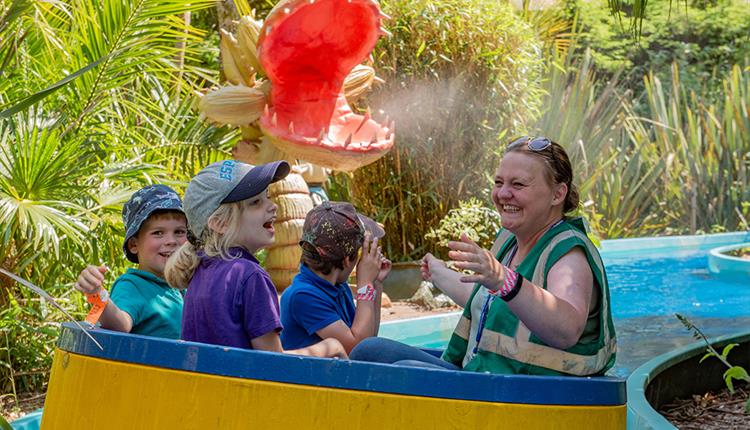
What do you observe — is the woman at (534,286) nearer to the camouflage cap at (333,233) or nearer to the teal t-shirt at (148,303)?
the camouflage cap at (333,233)

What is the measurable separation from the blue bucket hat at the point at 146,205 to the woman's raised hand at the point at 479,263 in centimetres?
126

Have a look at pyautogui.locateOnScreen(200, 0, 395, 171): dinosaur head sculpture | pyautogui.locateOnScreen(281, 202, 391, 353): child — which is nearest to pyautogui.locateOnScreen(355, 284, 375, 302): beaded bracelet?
pyautogui.locateOnScreen(281, 202, 391, 353): child

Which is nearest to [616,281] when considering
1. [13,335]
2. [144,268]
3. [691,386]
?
[691,386]

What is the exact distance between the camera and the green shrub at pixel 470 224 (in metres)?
8.33

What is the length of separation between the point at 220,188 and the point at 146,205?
674mm

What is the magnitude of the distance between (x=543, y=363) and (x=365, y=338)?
657mm

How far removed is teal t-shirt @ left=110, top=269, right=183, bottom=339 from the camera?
3.16m

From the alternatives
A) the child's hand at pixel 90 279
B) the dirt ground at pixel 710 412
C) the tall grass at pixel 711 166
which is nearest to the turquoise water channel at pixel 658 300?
the tall grass at pixel 711 166

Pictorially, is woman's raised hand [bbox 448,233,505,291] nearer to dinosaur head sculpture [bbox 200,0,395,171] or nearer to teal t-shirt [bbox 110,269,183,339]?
teal t-shirt [bbox 110,269,183,339]

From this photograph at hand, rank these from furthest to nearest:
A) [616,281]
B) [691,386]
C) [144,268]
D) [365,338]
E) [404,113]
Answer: [616,281], [404,113], [691,386], [144,268], [365,338]

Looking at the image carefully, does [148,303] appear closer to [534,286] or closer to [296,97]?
[534,286]

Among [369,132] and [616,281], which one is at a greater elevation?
[369,132]

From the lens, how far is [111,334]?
8.37ft

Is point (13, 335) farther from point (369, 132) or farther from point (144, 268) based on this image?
point (369, 132)
